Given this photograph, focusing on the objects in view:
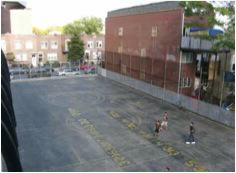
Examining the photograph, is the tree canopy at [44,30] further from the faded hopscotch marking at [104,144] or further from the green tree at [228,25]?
the green tree at [228,25]

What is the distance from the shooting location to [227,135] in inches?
1008

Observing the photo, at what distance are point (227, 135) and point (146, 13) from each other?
2366 centimetres

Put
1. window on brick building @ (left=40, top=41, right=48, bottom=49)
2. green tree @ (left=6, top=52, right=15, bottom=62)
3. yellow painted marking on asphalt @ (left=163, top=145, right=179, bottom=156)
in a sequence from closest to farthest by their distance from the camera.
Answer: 1. yellow painted marking on asphalt @ (left=163, top=145, right=179, bottom=156)
2. green tree @ (left=6, top=52, right=15, bottom=62)
3. window on brick building @ (left=40, top=41, right=48, bottom=49)

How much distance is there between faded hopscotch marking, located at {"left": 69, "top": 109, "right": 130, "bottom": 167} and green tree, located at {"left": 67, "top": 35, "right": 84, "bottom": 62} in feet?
141

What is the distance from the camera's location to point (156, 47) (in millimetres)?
40719

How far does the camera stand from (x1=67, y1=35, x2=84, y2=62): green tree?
7119 centimetres

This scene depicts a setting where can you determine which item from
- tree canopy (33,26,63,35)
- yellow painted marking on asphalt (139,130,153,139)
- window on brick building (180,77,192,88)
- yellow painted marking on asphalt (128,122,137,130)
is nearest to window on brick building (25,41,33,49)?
→ window on brick building (180,77,192,88)

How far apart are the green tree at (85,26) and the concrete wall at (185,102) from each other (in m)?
59.2

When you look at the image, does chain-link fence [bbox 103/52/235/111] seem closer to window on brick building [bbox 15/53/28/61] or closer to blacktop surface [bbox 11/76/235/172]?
blacktop surface [bbox 11/76/235/172]

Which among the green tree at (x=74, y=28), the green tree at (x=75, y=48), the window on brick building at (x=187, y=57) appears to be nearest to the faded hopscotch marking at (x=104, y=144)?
the window on brick building at (x=187, y=57)

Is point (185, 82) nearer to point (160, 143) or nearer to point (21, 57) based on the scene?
point (160, 143)

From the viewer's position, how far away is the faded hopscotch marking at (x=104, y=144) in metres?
→ 20.3

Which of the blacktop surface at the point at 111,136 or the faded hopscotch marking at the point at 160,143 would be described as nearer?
the faded hopscotch marking at the point at 160,143

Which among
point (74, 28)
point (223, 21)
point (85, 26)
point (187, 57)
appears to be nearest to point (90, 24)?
point (85, 26)
